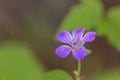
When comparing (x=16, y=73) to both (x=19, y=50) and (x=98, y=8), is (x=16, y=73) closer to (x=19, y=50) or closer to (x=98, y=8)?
(x=19, y=50)

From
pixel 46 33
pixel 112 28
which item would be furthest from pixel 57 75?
pixel 46 33

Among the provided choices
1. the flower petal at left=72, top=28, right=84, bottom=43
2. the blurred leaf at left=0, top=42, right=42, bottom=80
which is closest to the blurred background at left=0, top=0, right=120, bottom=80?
the blurred leaf at left=0, top=42, right=42, bottom=80

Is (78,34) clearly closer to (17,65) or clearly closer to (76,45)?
(76,45)

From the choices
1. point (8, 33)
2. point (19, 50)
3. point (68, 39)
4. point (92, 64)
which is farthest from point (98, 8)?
point (8, 33)

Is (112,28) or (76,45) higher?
(112,28)

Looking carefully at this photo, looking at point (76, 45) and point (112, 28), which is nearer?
point (76, 45)
